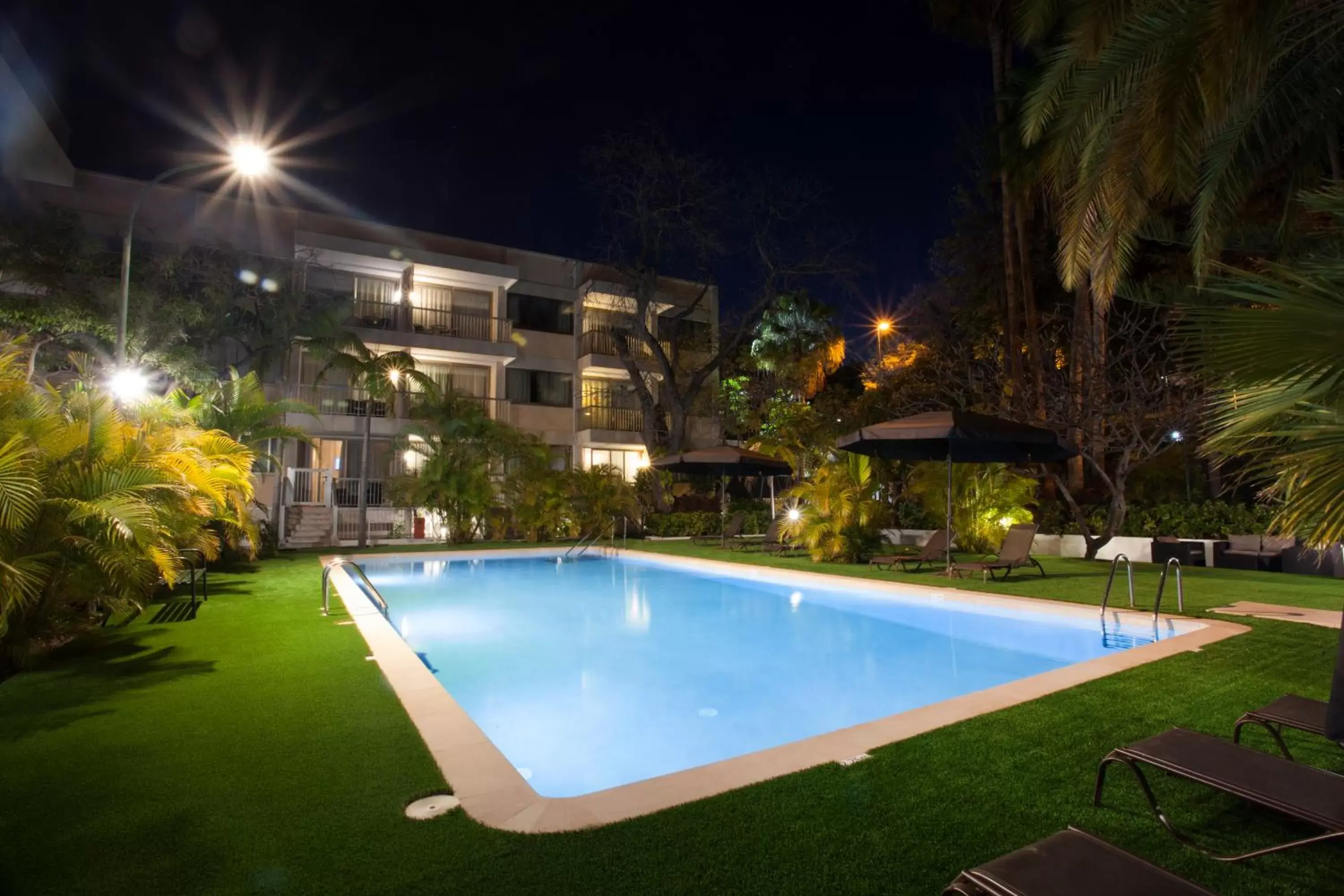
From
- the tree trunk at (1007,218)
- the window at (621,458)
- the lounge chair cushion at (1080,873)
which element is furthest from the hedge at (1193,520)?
the window at (621,458)

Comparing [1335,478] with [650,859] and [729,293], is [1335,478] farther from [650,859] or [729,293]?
[729,293]

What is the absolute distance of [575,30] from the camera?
22.3 meters

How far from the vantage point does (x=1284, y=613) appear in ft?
25.6

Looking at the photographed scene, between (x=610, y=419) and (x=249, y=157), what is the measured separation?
18995 millimetres

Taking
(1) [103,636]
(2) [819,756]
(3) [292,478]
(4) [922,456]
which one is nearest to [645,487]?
(3) [292,478]

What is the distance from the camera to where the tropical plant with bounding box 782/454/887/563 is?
1424cm

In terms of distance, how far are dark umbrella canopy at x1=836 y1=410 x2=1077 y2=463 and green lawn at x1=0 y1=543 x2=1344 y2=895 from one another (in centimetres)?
564

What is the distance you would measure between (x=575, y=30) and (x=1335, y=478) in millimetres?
24244

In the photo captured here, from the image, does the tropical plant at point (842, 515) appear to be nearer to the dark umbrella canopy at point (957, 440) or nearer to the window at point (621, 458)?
the dark umbrella canopy at point (957, 440)

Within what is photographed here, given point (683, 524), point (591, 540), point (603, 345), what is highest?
point (603, 345)

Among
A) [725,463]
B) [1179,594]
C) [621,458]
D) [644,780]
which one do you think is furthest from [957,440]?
[621,458]

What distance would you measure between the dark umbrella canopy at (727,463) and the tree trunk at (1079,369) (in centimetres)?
646

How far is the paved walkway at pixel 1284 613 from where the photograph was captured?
7.31 metres

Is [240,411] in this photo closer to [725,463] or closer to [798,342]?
[725,463]
